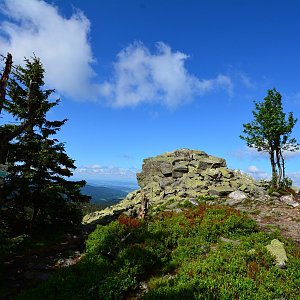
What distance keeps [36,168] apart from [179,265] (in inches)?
437

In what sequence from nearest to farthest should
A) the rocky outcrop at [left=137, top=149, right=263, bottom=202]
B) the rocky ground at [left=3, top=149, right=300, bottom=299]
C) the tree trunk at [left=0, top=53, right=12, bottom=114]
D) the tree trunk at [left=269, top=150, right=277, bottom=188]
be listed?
the rocky ground at [left=3, top=149, right=300, bottom=299]
the tree trunk at [left=0, top=53, right=12, bottom=114]
the rocky outcrop at [left=137, top=149, right=263, bottom=202]
the tree trunk at [left=269, top=150, right=277, bottom=188]

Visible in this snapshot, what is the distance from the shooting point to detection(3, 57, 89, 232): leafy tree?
1719cm

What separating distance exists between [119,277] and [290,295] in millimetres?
6514

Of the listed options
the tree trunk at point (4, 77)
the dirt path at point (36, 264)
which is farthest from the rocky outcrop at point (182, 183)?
the tree trunk at point (4, 77)

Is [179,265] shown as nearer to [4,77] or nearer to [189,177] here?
[4,77]

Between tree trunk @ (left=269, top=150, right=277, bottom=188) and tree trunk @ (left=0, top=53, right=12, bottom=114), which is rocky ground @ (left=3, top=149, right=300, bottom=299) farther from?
tree trunk @ (left=0, top=53, right=12, bottom=114)

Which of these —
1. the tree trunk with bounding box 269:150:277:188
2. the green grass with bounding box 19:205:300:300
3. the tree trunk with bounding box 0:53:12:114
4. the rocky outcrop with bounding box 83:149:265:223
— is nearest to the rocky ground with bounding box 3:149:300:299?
the rocky outcrop with bounding box 83:149:265:223

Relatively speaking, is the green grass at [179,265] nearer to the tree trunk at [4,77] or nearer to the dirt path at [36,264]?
the dirt path at [36,264]

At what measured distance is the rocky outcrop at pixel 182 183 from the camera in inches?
1044

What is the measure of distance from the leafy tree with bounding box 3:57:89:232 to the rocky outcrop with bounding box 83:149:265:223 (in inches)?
213

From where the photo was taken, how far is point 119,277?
11.6m

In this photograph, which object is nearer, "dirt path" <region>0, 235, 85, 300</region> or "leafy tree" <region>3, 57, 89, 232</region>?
"dirt path" <region>0, 235, 85, 300</region>

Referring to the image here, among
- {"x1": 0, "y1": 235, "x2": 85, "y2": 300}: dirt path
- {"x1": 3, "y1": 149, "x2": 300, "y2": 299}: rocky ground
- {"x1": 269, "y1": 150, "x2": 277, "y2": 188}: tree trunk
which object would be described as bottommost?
{"x1": 0, "y1": 235, "x2": 85, "y2": 300}: dirt path

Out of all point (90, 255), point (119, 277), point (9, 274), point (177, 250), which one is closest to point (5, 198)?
point (9, 274)
